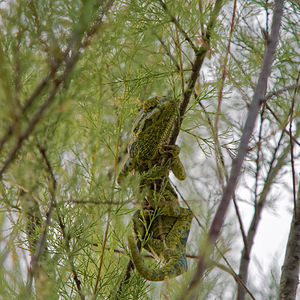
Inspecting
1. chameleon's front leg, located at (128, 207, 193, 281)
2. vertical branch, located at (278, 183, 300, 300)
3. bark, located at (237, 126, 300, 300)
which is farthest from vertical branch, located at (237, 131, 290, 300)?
chameleon's front leg, located at (128, 207, 193, 281)

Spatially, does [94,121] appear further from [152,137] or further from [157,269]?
[157,269]

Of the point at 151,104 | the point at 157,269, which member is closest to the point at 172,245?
the point at 157,269

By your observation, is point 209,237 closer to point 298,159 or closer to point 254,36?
point 254,36

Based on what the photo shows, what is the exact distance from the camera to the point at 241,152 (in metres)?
0.64

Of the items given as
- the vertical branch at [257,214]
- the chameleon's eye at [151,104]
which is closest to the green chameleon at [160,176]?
the chameleon's eye at [151,104]

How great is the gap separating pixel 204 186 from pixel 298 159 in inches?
22.9

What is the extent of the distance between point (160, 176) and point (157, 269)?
1.04ft

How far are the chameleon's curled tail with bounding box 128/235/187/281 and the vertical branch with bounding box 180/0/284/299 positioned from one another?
52cm

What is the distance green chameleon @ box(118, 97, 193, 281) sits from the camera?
1.36 m

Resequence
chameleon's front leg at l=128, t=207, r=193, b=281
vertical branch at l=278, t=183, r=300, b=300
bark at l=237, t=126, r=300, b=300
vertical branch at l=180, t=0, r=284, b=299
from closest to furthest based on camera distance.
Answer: vertical branch at l=180, t=0, r=284, b=299, chameleon's front leg at l=128, t=207, r=193, b=281, vertical branch at l=278, t=183, r=300, b=300, bark at l=237, t=126, r=300, b=300

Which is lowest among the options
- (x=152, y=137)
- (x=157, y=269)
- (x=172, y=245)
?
(x=157, y=269)

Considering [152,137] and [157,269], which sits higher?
[152,137]

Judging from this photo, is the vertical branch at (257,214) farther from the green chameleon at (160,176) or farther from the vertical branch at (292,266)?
the green chameleon at (160,176)

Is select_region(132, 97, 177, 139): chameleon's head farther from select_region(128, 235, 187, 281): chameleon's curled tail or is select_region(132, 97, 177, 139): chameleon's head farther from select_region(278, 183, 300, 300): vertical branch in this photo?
select_region(278, 183, 300, 300): vertical branch
